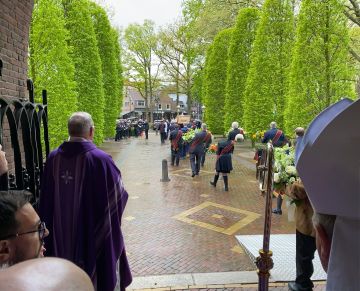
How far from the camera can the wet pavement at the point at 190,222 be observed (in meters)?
5.70

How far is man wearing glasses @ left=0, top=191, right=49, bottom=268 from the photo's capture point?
1535mm

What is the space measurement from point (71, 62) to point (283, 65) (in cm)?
1173

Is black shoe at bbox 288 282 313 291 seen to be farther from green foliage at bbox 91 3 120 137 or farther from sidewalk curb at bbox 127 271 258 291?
green foliage at bbox 91 3 120 137

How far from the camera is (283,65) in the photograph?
63.2ft

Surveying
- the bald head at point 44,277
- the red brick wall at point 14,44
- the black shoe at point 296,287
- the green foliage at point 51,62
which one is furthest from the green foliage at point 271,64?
the bald head at point 44,277

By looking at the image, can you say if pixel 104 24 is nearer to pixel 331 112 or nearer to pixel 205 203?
pixel 205 203

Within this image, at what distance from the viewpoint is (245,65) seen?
81.0 feet

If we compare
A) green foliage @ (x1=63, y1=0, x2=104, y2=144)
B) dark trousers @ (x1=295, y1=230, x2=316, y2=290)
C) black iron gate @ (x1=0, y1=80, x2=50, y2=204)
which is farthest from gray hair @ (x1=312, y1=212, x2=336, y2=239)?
green foliage @ (x1=63, y1=0, x2=104, y2=144)

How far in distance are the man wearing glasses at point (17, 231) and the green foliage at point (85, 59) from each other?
1752 cm

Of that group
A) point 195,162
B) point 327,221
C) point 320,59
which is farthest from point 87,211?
point 320,59

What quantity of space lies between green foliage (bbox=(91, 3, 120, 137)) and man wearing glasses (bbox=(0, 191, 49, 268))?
77.6 ft

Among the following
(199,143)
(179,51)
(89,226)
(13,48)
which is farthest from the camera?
(179,51)

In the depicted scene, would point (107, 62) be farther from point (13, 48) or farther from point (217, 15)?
point (13, 48)

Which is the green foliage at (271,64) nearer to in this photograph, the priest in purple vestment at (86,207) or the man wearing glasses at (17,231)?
the priest in purple vestment at (86,207)
